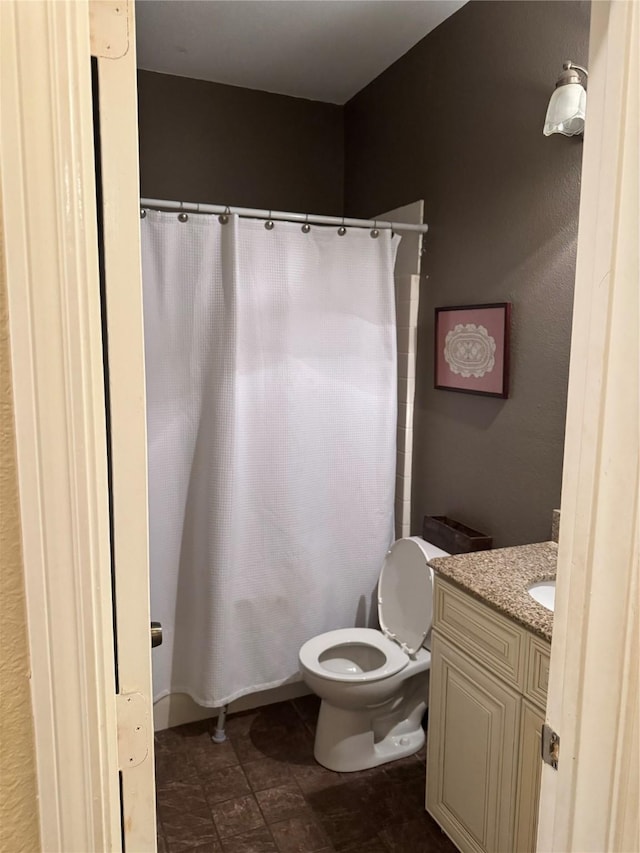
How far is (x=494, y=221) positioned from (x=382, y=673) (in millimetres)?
1589

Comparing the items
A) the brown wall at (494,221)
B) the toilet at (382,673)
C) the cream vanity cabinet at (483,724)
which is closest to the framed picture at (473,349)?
the brown wall at (494,221)

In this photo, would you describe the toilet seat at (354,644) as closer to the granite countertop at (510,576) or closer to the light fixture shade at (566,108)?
the granite countertop at (510,576)

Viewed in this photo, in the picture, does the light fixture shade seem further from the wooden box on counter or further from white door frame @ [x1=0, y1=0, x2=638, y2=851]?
the wooden box on counter

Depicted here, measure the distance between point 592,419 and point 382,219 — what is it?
2192 millimetres

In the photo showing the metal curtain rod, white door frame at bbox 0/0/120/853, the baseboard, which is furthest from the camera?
the baseboard

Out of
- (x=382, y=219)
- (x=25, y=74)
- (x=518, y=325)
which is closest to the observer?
(x=25, y=74)

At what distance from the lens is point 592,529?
0.92 metres

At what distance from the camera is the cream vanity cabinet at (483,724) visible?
1.58 meters

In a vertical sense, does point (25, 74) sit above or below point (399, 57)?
below

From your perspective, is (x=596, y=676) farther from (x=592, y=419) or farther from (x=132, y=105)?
(x=132, y=105)

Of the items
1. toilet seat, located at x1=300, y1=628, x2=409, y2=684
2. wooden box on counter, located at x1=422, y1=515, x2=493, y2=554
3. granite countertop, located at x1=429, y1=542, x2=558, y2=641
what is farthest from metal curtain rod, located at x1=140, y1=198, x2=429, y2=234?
toilet seat, located at x1=300, y1=628, x2=409, y2=684

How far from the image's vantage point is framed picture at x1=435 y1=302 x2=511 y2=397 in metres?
2.22

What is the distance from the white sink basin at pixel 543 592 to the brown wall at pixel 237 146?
82.0 inches

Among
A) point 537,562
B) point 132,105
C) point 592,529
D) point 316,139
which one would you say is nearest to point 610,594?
point 592,529
